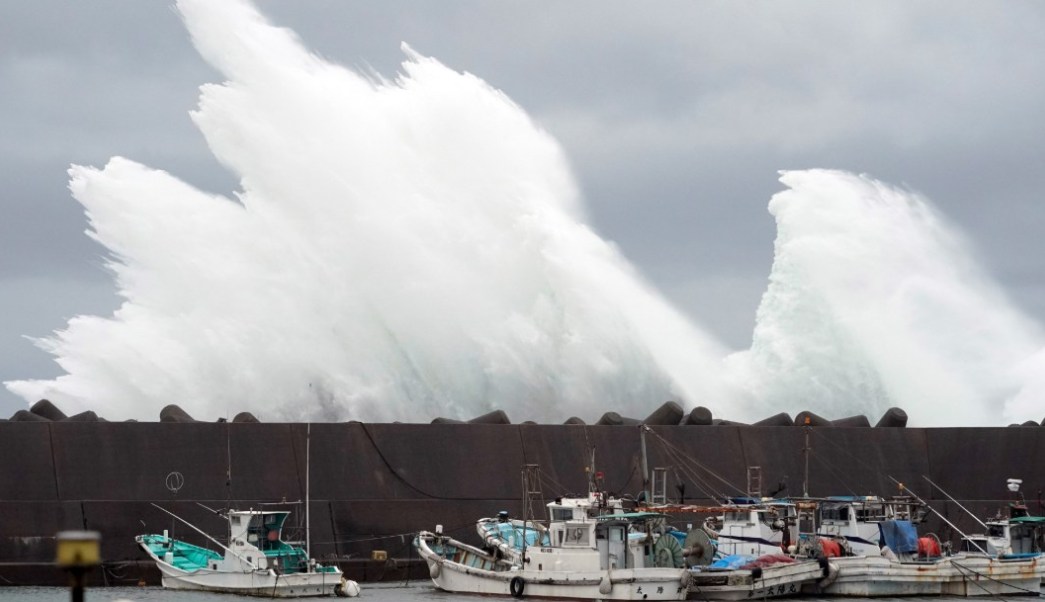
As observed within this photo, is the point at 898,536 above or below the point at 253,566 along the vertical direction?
above

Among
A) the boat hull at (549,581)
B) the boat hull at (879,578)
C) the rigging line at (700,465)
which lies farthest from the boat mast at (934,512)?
the boat hull at (549,581)

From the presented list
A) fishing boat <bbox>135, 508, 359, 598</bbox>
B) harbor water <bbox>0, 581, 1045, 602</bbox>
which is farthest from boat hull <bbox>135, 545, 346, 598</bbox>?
harbor water <bbox>0, 581, 1045, 602</bbox>

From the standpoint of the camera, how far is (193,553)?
36094 mm

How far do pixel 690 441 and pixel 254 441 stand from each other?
12.1m

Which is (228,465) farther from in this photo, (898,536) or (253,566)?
(898,536)

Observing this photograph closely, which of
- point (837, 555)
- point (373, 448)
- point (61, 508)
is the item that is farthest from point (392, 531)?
point (837, 555)

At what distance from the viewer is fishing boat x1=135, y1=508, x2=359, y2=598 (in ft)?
113

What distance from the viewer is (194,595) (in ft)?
113

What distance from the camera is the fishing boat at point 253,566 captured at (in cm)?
3444

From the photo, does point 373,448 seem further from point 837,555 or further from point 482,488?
point 837,555

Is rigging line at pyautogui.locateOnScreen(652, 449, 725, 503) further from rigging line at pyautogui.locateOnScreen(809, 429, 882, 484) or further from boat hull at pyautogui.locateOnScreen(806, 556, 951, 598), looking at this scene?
boat hull at pyautogui.locateOnScreen(806, 556, 951, 598)

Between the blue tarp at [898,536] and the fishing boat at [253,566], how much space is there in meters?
13.5

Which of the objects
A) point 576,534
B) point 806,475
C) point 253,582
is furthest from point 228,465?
point 806,475

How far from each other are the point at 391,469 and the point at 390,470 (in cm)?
4
